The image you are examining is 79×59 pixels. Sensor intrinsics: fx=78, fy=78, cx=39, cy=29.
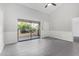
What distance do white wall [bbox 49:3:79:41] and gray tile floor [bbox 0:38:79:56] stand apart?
0.58 meters

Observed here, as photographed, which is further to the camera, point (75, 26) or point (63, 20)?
point (75, 26)

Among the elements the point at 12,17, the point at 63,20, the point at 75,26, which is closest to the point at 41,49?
the point at 12,17

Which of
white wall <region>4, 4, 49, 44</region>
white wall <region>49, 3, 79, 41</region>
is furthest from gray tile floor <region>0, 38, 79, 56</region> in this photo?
white wall <region>49, 3, 79, 41</region>

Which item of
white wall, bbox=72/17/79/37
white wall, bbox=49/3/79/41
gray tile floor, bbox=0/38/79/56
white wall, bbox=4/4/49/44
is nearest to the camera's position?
white wall, bbox=4/4/49/44

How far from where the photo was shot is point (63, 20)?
14.6 ft

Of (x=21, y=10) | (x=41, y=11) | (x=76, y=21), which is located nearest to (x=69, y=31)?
(x=76, y=21)

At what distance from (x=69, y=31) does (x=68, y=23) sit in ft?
1.61

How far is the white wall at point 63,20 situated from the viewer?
3758mm

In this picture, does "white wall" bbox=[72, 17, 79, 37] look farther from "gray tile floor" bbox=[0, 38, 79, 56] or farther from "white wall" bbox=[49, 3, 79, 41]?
"gray tile floor" bbox=[0, 38, 79, 56]

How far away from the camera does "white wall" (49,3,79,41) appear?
12.3 feet

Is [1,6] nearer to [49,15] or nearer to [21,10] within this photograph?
[21,10]

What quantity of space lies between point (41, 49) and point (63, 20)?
208 centimetres

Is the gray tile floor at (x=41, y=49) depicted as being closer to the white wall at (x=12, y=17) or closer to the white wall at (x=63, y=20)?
the white wall at (x=12, y=17)

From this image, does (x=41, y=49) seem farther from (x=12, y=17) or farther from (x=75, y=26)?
(x=75, y=26)
